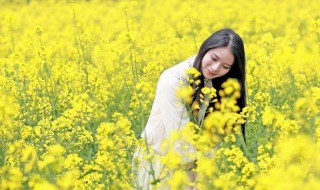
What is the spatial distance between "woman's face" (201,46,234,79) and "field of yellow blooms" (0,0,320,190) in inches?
10.7

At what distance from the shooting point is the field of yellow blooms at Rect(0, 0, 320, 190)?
2709 millimetres

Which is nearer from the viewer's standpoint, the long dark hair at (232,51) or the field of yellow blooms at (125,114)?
the field of yellow blooms at (125,114)

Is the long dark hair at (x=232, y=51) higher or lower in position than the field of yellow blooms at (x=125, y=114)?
higher

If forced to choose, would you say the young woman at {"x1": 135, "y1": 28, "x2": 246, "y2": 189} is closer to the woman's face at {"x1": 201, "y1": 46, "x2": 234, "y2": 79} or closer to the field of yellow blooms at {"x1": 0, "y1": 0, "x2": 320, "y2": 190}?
the woman's face at {"x1": 201, "y1": 46, "x2": 234, "y2": 79}

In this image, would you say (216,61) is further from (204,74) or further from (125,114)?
(125,114)

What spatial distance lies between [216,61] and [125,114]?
1.77 meters

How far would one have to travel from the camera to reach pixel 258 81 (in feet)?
17.0

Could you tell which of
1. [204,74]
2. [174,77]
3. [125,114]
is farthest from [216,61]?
[125,114]

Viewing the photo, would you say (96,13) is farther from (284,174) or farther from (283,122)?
(284,174)

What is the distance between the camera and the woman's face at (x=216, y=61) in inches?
136

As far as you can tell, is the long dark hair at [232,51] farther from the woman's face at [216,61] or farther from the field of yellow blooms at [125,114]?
the field of yellow blooms at [125,114]

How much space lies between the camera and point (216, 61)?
3.46m

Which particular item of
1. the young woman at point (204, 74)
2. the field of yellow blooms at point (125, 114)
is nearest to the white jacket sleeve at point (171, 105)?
the young woman at point (204, 74)

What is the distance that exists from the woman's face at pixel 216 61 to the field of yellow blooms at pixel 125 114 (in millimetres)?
273
